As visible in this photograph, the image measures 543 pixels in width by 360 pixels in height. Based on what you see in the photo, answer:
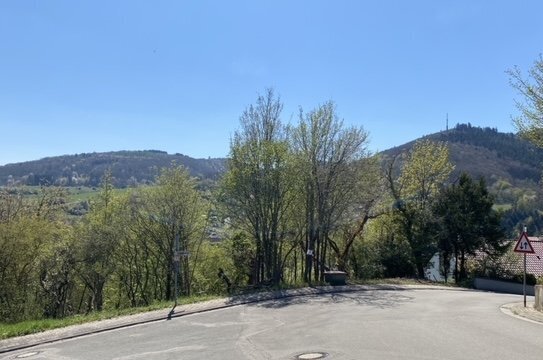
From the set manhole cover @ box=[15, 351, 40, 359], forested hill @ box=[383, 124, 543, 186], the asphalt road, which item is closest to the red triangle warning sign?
the asphalt road

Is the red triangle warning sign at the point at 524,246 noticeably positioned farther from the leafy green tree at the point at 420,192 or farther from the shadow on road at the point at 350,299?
the leafy green tree at the point at 420,192

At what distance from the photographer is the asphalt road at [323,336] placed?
34.8 ft

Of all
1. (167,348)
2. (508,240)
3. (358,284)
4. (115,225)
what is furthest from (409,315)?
(508,240)

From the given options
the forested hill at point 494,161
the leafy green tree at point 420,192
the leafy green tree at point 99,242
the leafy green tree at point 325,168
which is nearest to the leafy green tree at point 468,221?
the leafy green tree at point 420,192

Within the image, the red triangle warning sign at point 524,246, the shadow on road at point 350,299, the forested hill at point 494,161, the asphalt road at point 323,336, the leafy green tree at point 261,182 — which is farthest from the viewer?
the forested hill at point 494,161

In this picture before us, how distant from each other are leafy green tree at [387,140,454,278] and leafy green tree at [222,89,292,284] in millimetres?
16751

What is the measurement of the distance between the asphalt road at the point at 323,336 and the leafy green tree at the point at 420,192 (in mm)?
22478

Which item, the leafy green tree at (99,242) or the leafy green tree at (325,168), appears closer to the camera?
the leafy green tree at (325,168)

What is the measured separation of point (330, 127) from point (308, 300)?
11.3 metres

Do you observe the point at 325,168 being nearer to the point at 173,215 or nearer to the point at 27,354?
the point at 173,215

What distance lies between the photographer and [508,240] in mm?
43125

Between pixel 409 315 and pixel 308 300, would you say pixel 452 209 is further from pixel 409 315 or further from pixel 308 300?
pixel 409 315

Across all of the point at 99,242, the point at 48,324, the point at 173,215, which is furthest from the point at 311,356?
the point at 99,242

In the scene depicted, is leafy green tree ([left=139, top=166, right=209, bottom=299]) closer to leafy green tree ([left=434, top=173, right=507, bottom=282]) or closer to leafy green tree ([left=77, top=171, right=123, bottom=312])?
leafy green tree ([left=77, top=171, right=123, bottom=312])
